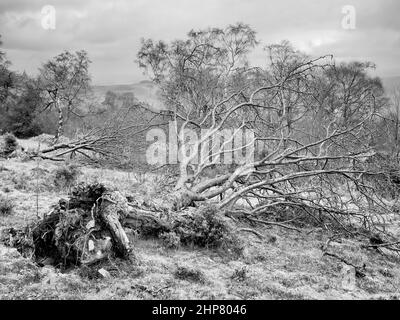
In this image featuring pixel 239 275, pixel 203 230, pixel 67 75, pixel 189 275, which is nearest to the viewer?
pixel 189 275

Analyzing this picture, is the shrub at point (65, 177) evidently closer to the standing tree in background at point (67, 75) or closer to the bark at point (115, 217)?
the bark at point (115, 217)

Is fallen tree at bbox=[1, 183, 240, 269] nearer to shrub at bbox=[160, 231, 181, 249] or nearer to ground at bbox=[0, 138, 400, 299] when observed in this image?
shrub at bbox=[160, 231, 181, 249]

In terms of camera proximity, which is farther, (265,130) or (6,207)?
(265,130)

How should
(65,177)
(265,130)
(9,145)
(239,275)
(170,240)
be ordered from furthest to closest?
(9,145)
(265,130)
(65,177)
(170,240)
(239,275)

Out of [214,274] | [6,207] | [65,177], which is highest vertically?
[65,177]

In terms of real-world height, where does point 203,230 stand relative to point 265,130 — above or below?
below

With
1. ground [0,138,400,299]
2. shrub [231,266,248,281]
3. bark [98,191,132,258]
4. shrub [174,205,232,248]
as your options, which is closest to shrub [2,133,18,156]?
ground [0,138,400,299]

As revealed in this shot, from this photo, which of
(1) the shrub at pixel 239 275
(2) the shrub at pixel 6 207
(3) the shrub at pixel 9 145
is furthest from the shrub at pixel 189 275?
(3) the shrub at pixel 9 145

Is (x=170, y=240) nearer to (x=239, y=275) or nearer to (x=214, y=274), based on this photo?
(x=214, y=274)

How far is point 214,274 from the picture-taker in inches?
229

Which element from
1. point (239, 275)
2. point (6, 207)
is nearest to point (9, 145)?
point (6, 207)

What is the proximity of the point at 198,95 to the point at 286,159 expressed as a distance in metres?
4.64
